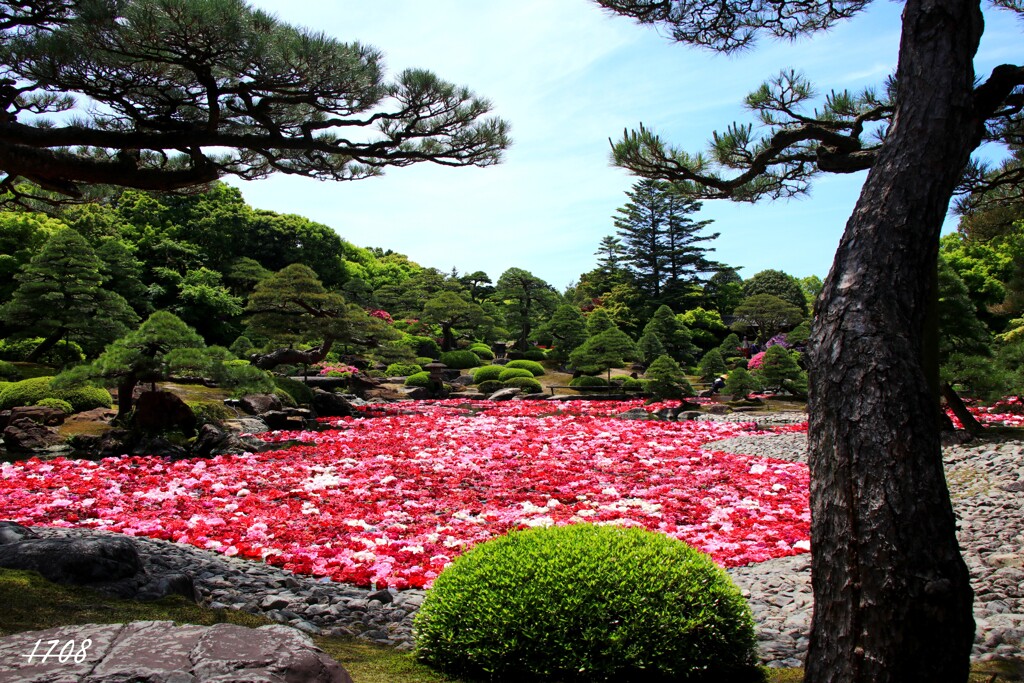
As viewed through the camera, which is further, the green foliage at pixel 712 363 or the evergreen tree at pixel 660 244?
the evergreen tree at pixel 660 244

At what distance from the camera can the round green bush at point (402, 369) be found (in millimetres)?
24875

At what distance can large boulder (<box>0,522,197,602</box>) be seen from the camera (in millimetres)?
3566

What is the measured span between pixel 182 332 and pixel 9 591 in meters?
7.89

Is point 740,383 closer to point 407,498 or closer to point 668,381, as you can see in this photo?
point 668,381

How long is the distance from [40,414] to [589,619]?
38.8ft

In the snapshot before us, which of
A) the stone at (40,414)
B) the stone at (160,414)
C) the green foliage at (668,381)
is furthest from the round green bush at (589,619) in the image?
the green foliage at (668,381)

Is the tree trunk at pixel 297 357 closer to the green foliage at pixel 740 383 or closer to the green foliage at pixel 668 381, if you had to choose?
the green foliage at pixel 668 381

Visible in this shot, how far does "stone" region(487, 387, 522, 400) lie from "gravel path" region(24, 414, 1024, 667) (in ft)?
50.3

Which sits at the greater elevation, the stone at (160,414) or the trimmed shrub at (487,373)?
the trimmed shrub at (487,373)

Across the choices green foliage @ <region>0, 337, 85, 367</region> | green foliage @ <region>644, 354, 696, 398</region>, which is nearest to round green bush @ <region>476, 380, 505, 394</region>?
green foliage @ <region>644, 354, 696, 398</region>

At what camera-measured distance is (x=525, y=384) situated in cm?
2198

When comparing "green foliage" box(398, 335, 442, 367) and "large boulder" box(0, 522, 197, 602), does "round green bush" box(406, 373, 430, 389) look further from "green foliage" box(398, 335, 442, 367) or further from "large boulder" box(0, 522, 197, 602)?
"large boulder" box(0, 522, 197, 602)

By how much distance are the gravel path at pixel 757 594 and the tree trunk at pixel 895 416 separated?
1392mm

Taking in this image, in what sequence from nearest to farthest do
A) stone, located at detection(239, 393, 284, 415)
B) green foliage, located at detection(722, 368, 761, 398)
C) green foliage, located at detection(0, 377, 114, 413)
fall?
green foliage, located at detection(0, 377, 114, 413)
stone, located at detection(239, 393, 284, 415)
green foliage, located at detection(722, 368, 761, 398)
